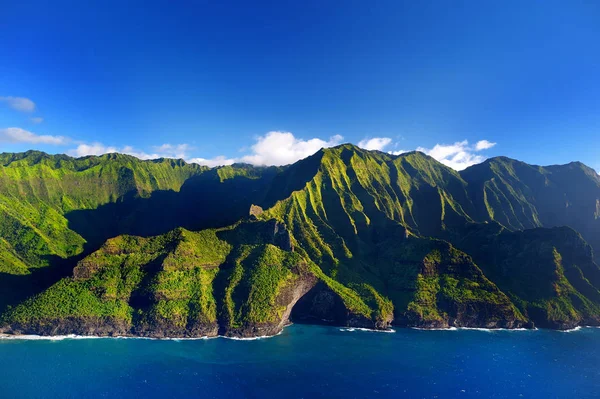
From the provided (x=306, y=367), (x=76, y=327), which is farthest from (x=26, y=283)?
(x=306, y=367)

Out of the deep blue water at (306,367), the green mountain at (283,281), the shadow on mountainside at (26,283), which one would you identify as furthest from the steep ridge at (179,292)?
the shadow on mountainside at (26,283)

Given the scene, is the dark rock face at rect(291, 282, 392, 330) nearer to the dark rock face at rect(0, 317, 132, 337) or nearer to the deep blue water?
the deep blue water

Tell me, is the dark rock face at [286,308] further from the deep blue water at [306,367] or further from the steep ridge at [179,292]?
the deep blue water at [306,367]

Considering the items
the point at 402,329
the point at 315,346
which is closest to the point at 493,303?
the point at 402,329

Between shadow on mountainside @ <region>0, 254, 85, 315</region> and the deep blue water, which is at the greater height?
shadow on mountainside @ <region>0, 254, 85, 315</region>

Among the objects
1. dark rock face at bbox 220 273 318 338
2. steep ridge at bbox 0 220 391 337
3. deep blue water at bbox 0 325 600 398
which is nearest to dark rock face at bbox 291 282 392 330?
steep ridge at bbox 0 220 391 337

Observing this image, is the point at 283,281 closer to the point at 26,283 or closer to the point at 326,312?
the point at 326,312

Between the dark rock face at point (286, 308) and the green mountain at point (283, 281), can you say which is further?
the dark rock face at point (286, 308)

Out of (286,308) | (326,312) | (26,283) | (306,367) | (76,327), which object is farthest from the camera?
(26,283)
